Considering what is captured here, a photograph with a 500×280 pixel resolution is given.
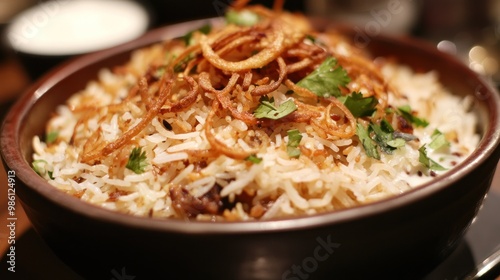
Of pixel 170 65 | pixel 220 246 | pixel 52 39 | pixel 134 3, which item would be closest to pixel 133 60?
pixel 170 65

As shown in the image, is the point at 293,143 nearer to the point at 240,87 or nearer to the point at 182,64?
the point at 240,87

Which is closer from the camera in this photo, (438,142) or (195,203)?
(195,203)

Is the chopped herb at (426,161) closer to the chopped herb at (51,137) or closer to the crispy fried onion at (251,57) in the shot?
the crispy fried onion at (251,57)

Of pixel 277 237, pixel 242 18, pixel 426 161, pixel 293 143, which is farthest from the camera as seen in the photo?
pixel 242 18

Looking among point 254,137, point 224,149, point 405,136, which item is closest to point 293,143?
point 254,137

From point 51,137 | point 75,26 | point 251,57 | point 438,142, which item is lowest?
point 75,26

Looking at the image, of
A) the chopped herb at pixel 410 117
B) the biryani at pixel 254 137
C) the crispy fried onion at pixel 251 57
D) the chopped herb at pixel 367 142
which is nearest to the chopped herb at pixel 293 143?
the biryani at pixel 254 137
